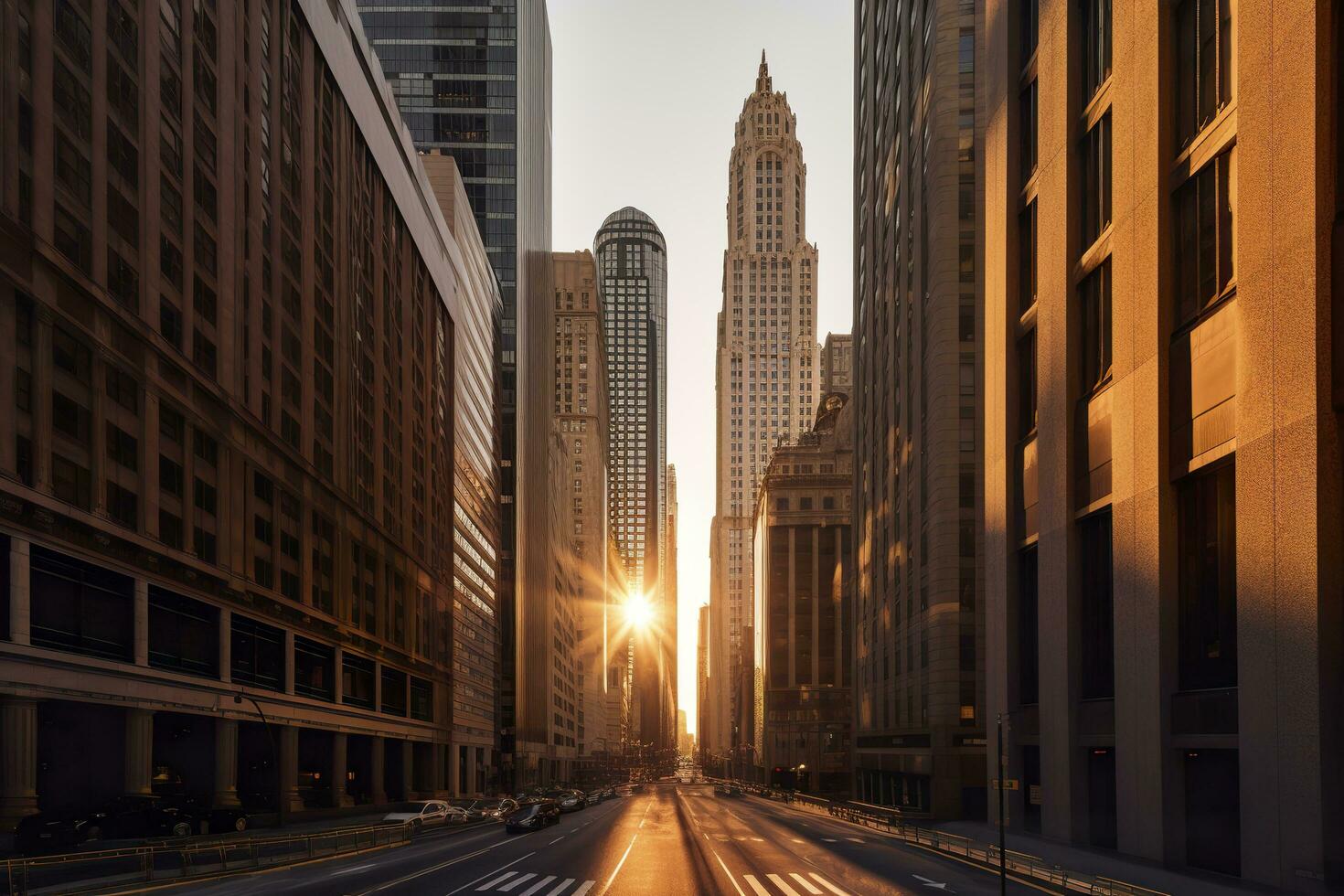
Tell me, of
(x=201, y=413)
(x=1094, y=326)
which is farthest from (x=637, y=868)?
(x=201, y=413)

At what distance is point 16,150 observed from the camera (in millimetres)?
36969

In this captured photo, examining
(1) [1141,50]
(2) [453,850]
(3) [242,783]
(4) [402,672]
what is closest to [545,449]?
(4) [402,672]

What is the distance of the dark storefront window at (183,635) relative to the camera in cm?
4650

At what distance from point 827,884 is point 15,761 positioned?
1011 inches

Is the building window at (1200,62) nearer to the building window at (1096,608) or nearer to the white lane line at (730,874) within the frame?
the building window at (1096,608)

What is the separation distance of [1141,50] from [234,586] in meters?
43.8

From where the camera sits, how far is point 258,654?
57.5 metres

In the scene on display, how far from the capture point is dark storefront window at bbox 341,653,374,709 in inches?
2892

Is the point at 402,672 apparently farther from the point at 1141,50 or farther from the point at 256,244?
the point at 1141,50

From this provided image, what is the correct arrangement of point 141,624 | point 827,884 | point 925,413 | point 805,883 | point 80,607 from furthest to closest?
1. point 925,413
2. point 141,624
3. point 80,607
4. point 805,883
5. point 827,884

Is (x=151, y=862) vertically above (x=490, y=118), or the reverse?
(x=490, y=118)

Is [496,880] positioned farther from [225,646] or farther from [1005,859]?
[225,646]

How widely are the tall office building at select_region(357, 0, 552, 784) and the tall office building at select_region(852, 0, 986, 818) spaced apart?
5583 cm

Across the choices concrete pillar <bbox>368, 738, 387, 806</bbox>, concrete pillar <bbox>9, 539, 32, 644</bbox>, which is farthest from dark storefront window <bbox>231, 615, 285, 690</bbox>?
concrete pillar <bbox>368, 738, 387, 806</bbox>
